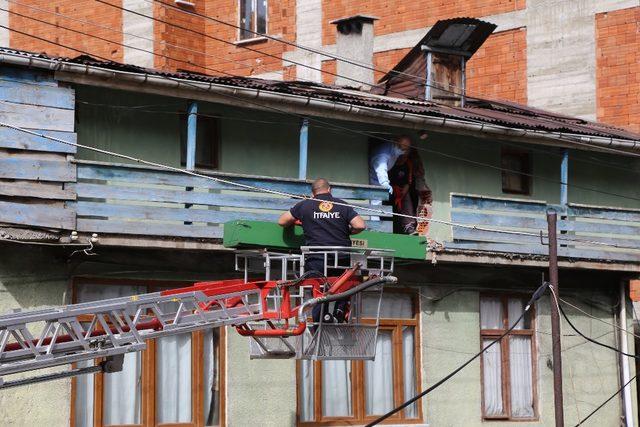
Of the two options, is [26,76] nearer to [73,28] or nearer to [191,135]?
[191,135]

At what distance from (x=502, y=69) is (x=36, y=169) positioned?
1826 cm

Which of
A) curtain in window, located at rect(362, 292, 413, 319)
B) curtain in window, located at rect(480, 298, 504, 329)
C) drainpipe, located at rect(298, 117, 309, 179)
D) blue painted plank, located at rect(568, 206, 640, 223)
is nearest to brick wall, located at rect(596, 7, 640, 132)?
blue painted plank, located at rect(568, 206, 640, 223)

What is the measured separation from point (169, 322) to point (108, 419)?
19.0 feet

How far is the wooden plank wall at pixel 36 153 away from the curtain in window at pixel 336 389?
516 centimetres

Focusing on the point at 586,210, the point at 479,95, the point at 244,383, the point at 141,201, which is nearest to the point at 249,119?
the point at 141,201

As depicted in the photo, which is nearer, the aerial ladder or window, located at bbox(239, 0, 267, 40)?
the aerial ladder

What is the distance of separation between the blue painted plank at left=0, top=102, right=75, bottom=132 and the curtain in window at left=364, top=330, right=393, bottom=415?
6229 mm

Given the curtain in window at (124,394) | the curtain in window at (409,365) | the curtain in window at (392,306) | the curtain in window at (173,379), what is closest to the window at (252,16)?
the curtain in window at (392,306)

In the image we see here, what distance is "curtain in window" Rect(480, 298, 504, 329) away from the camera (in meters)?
25.1

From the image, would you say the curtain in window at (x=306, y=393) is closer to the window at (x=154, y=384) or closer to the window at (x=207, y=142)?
the window at (x=154, y=384)

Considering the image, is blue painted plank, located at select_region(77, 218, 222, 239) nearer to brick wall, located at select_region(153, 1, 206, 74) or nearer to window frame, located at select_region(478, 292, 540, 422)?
window frame, located at select_region(478, 292, 540, 422)

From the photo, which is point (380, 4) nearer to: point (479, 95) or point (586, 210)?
point (479, 95)

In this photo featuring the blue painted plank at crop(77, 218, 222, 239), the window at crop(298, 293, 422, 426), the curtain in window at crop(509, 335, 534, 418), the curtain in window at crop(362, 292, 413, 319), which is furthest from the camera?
the curtain in window at crop(509, 335, 534, 418)

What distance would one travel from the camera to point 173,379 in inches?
842
